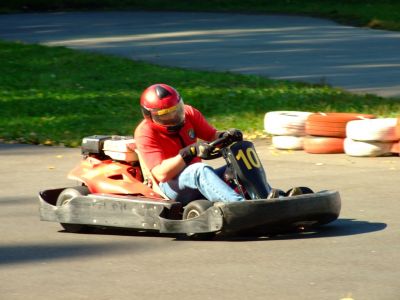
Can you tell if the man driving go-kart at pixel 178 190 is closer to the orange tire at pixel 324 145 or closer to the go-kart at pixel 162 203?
the go-kart at pixel 162 203

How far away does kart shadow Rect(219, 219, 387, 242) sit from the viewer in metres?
7.18

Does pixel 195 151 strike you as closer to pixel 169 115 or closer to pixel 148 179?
pixel 169 115

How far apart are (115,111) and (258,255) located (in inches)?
297

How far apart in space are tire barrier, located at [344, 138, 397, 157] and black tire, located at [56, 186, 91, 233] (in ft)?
11.7

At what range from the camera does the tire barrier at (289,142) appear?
434 inches

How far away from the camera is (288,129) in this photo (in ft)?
→ 36.1

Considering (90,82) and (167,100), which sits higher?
(167,100)

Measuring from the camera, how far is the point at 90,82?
1694 cm

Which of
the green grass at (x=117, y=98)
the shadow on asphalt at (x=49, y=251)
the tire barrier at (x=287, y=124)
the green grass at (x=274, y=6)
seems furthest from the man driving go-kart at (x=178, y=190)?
the green grass at (x=274, y=6)

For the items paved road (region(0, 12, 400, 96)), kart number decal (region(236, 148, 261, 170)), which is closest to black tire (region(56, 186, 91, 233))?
kart number decal (region(236, 148, 261, 170))

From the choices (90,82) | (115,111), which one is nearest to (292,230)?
(115,111)

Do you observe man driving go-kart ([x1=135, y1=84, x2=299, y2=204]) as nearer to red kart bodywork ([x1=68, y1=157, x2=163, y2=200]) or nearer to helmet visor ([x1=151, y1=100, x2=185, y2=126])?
helmet visor ([x1=151, y1=100, x2=185, y2=126])

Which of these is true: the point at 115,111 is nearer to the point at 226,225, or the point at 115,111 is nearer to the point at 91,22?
the point at 226,225

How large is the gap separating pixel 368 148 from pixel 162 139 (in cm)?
356
